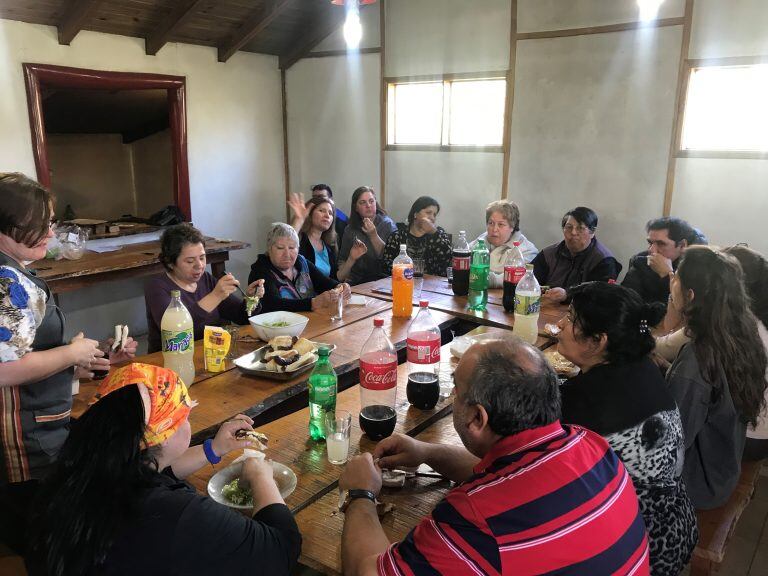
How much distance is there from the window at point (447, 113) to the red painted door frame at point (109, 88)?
6.18ft

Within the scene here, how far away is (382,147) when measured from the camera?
5574 mm

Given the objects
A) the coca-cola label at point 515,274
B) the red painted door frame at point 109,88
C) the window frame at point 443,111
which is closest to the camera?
the coca-cola label at point 515,274

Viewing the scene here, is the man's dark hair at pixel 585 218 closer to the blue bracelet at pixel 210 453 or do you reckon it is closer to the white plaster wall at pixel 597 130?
→ the white plaster wall at pixel 597 130

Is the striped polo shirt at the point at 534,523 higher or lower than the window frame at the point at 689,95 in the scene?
lower

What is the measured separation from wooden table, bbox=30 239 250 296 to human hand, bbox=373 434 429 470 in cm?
293

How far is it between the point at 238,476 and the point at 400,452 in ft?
1.35

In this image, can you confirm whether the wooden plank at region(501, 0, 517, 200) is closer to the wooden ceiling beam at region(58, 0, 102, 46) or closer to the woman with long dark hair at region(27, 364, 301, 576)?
the wooden ceiling beam at region(58, 0, 102, 46)

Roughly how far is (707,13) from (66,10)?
4.42 meters

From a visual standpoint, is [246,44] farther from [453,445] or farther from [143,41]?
[453,445]

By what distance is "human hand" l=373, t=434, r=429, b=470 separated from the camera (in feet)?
4.90

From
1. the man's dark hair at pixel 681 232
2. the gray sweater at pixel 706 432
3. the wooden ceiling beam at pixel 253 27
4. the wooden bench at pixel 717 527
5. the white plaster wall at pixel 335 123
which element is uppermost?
the wooden ceiling beam at pixel 253 27

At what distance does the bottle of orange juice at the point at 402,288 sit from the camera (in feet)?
9.08

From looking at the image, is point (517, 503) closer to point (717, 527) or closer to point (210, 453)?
point (210, 453)

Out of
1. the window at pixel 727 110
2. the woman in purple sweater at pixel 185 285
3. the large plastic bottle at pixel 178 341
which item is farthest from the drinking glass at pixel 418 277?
the window at pixel 727 110
